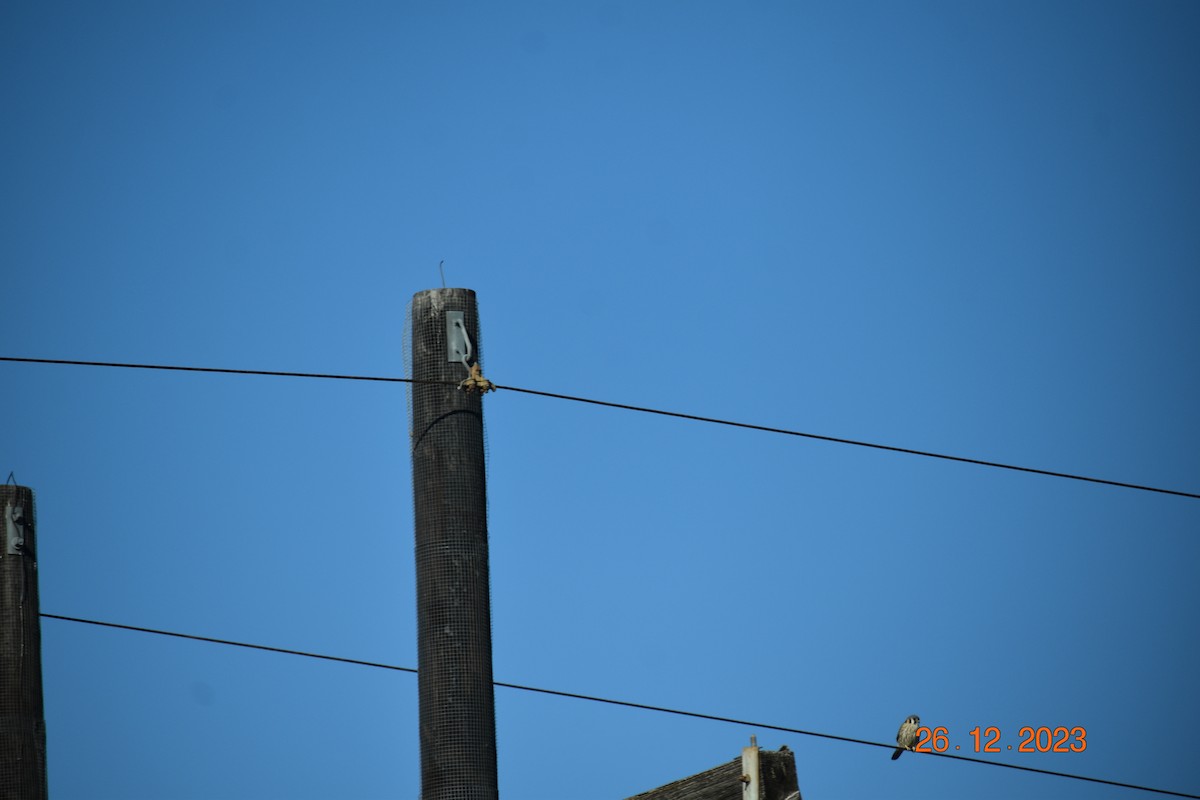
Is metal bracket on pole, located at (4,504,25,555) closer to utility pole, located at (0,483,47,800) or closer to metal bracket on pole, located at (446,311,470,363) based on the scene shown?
utility pole, located at (0,483,47,800)

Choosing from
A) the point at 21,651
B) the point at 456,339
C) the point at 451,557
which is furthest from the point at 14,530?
the point at 451,557

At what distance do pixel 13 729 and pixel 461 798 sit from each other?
5.17 m

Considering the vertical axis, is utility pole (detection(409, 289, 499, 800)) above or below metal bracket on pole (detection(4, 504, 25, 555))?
below

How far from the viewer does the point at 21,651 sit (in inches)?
408

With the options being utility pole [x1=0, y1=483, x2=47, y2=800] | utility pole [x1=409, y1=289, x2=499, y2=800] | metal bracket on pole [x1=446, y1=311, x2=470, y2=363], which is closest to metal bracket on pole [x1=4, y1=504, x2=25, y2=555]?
utility pole [x1=0, y1=483, x2=47, y2=800]

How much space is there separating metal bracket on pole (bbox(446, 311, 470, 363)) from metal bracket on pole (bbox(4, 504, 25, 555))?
16.5ft

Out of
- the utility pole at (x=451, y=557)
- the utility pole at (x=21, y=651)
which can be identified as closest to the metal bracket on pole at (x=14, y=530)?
the utility pole at (x=21, y=651)

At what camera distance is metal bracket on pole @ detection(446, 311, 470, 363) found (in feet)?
22.3

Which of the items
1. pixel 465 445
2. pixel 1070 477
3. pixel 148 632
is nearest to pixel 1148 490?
pixel 1070 477

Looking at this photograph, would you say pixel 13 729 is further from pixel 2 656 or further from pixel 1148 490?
pixel 1148 490

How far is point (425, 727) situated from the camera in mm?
6387

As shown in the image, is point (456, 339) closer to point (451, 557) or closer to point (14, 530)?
point (451, 557)

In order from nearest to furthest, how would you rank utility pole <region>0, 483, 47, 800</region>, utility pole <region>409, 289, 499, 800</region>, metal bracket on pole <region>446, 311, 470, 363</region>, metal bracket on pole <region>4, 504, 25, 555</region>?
1. utility pole <region>409, 289, 499, 800</region>
2. metal bracket on pole <region>446, 311, 470, 363</region>
3. utility pole <region>0, 483, 47, 800</region>
4. metal bracket on pole <region>4, 504, 25, 555</region>

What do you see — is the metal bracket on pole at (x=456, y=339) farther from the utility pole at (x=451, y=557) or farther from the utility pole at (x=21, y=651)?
the utility pole at (x=21, y=651)
